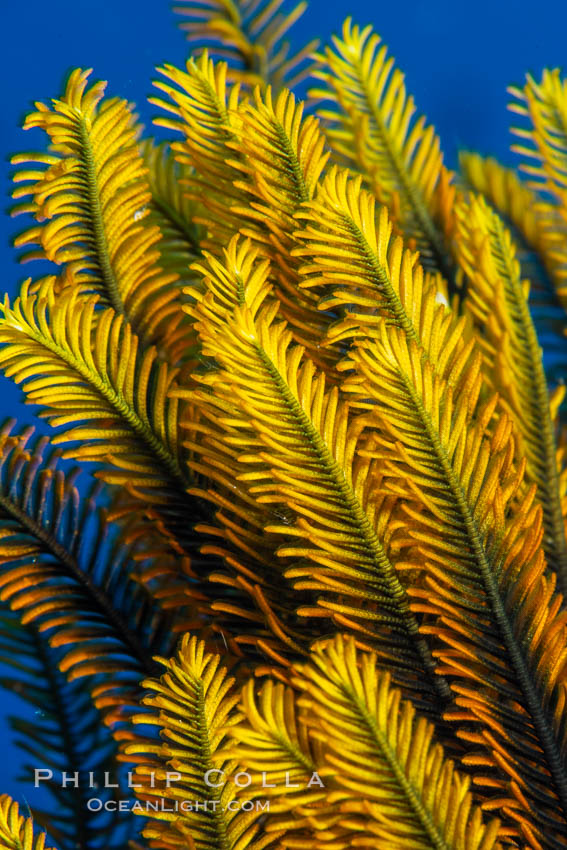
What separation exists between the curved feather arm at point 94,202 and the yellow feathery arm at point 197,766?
0.54 ft

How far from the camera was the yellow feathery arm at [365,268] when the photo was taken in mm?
283

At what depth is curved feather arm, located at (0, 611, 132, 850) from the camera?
0.41 meters

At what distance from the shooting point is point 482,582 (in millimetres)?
285

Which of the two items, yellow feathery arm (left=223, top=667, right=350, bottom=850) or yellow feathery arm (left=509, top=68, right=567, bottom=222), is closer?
yellow feathery arm (left=223, top=667, right=350, bottom=850)

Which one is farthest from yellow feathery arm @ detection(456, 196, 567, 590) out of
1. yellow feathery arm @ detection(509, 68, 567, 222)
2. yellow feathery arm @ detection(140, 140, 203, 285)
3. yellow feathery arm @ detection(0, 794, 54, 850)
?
yellow feathery arm @ detection(0, 794, 54, 850)

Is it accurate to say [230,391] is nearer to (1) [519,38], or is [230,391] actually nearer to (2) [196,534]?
(2) [196,534]

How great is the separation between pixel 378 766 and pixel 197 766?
0.07 metres

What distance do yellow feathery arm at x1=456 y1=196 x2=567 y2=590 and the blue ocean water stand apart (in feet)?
0.97

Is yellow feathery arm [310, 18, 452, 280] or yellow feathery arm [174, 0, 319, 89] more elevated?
yellow feathery arm [174, 0, 319, 89]

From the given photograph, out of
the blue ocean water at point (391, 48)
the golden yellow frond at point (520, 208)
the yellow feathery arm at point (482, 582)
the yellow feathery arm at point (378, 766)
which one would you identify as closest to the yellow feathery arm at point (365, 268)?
the yellow feathery arm at point (482, 582)

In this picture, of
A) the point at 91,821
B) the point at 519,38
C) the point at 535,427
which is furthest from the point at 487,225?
the point at 519,38

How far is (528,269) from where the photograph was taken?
0.55 meters

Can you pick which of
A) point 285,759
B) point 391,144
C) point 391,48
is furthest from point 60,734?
point 391,48

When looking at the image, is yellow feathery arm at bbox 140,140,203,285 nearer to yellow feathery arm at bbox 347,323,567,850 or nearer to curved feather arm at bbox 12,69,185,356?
curved feather arm at bbox 12,69,185,356
